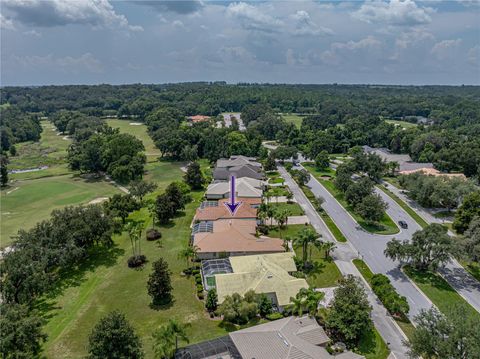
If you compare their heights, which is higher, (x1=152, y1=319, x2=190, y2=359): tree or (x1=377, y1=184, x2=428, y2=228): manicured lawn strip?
(x1=152, y1=319, x2=190, y2=359): tree

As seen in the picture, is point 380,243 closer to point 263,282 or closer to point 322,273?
point 322,273

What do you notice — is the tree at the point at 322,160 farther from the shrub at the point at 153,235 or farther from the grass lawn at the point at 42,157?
the grass lawn at the point at 42,157

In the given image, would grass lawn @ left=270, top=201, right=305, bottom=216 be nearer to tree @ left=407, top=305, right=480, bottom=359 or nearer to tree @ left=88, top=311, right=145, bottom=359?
tree @ left=407, top=305, right=480, bottom=359

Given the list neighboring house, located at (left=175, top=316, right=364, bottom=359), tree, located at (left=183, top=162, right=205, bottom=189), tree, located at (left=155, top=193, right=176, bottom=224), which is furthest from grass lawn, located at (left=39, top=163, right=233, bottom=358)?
tree, located at (left=183, top=162, right=205, bottom=189)

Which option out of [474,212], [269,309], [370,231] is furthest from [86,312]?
[474,212]

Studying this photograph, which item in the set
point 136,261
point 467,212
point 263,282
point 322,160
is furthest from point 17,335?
point 322,160

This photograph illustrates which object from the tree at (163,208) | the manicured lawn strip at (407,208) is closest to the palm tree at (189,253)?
the tree at (163,208)

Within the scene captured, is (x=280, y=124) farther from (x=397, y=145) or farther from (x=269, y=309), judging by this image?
(x=269, y=309)
